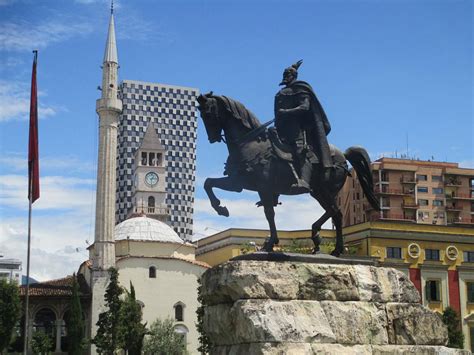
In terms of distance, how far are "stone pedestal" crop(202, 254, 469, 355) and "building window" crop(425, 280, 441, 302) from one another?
4870 centimetres

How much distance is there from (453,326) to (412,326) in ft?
147

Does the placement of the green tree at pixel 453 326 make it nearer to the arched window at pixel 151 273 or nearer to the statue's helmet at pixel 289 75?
the arched window at pixel 151 273

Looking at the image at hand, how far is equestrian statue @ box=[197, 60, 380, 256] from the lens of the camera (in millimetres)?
12766

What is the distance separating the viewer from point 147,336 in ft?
199

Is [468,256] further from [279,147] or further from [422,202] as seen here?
[279,147]

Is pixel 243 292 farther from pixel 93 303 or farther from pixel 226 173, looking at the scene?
pixel 93 303

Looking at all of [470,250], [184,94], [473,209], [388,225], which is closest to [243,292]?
[388,225]

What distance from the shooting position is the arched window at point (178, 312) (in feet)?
209

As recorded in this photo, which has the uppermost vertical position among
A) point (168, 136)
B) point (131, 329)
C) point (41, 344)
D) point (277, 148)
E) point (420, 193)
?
point (168, 136)

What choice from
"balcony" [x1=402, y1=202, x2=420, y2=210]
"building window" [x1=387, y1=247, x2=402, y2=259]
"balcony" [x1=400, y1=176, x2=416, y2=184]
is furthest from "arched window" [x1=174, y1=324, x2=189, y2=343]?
"balcony" [x1=400, y1=176, x2=416, y2=184]

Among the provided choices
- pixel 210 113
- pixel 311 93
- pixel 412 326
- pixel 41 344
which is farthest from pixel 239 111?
pixel 41 344

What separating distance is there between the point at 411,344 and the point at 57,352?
53.4 m

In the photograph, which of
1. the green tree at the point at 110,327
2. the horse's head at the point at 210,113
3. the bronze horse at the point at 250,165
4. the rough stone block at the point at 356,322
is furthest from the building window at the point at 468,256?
the horse's head at the point at 210,113

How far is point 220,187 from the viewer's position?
517 inches
